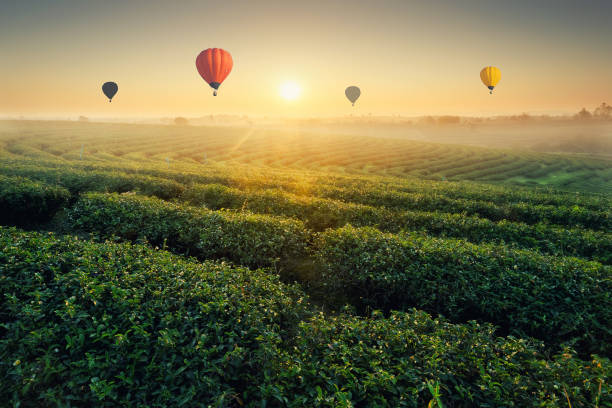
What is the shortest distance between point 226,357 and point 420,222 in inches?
366

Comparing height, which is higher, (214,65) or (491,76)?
(491,76)

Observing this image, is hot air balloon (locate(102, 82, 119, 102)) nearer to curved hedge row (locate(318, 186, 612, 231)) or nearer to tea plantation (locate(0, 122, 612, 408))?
tea plantation (locate(0, 122, 612, 408))

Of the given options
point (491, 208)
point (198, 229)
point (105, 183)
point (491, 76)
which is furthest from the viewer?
point (491, 76)

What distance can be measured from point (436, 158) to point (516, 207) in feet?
165

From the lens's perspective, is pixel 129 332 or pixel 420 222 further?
pixel 420 222

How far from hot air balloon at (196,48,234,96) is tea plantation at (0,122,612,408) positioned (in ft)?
74.0

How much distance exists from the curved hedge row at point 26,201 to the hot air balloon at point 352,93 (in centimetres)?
4378

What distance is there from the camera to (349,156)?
60.4 metres

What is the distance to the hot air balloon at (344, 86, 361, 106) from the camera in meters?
48.9

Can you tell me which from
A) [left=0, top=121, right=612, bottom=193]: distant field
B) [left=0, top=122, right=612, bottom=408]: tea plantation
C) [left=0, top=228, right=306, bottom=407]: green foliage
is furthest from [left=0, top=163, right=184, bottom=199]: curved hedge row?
[left=0, top=121, right=612, bottom=193]: distant field

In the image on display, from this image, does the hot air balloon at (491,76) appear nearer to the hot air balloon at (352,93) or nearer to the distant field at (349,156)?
the distant field at (349,156)

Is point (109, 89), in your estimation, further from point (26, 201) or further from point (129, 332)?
point (129, 332)

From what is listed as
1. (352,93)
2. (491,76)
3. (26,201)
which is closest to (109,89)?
(352,93)

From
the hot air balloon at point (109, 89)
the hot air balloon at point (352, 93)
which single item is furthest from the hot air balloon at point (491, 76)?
the hot air balloon at point (109, 89)
